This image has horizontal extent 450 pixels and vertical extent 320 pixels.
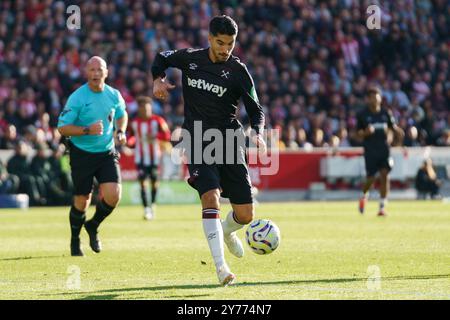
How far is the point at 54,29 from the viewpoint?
32531 mm

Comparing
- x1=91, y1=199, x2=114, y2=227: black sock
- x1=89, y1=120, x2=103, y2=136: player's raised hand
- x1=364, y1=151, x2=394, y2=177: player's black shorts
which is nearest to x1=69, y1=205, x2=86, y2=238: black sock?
x1=91, y1=199, x2=114, y2=227: black sock

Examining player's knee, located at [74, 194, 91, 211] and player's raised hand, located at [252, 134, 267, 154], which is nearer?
player's raised hand, located at [252, 134, 267, 154]

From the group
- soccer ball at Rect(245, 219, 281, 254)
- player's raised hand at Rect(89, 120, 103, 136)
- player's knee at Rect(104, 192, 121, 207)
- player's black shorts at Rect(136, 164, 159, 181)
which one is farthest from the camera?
player's black shorts at Rect(136, 164, 159, 181)

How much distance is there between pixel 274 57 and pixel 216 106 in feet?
84.5

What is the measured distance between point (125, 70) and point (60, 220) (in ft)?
34.8

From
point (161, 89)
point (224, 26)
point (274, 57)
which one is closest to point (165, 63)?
point (161, 89)

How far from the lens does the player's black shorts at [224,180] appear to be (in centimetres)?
1048

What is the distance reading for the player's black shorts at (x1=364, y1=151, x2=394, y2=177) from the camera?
2288 centimetres

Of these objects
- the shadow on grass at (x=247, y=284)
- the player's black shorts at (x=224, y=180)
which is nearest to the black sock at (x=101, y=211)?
the player's black shorts at (x=224, y=180)

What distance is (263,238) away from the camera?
1135 centimetres

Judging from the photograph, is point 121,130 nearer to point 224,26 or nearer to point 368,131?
point 224,26

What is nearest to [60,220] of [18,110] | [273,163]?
[18,110]

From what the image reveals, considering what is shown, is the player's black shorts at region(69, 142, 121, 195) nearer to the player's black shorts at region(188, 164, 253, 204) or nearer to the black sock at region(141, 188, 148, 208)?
the player's black shorts at region(188, 164, 253, 204)

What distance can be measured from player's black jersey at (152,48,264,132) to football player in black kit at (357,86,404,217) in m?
12.0
